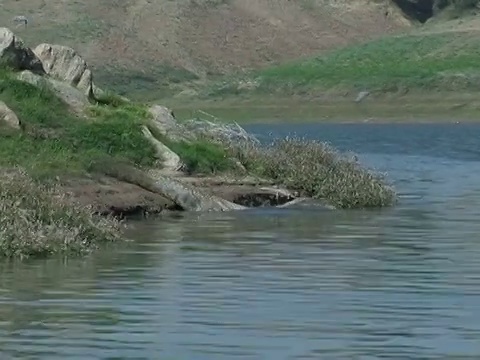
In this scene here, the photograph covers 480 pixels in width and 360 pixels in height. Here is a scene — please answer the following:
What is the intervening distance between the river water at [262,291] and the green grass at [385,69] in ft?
214

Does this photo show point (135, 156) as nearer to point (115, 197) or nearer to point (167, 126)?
point (115, 197)

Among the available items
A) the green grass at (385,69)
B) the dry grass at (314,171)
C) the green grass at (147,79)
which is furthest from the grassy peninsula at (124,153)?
the green grass at (147,79)

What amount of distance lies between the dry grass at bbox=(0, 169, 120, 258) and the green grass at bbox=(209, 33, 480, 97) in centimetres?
6962

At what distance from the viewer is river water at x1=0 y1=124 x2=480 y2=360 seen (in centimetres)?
1341

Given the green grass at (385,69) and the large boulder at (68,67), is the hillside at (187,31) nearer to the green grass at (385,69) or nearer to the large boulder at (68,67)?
the green grass at (385,69)

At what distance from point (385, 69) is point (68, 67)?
68.6m

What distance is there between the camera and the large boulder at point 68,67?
99.8 feet

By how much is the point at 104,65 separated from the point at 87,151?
84653 millimetres

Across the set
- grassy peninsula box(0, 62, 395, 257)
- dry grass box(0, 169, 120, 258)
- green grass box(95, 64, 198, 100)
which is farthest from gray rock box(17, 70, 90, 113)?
green grass box(95, 64, 198, 100)

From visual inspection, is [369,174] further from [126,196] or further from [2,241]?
[2,241]

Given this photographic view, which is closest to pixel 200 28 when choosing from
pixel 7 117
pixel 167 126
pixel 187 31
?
pixel 187 31

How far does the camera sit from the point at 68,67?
30484 millimetres

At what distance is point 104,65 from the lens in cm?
11175

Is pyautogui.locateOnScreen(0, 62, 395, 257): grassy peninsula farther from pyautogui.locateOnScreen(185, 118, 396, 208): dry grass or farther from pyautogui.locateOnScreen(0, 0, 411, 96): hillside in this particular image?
pyautogui.locateOnScreen(0, 0, 411, 96): hillside
